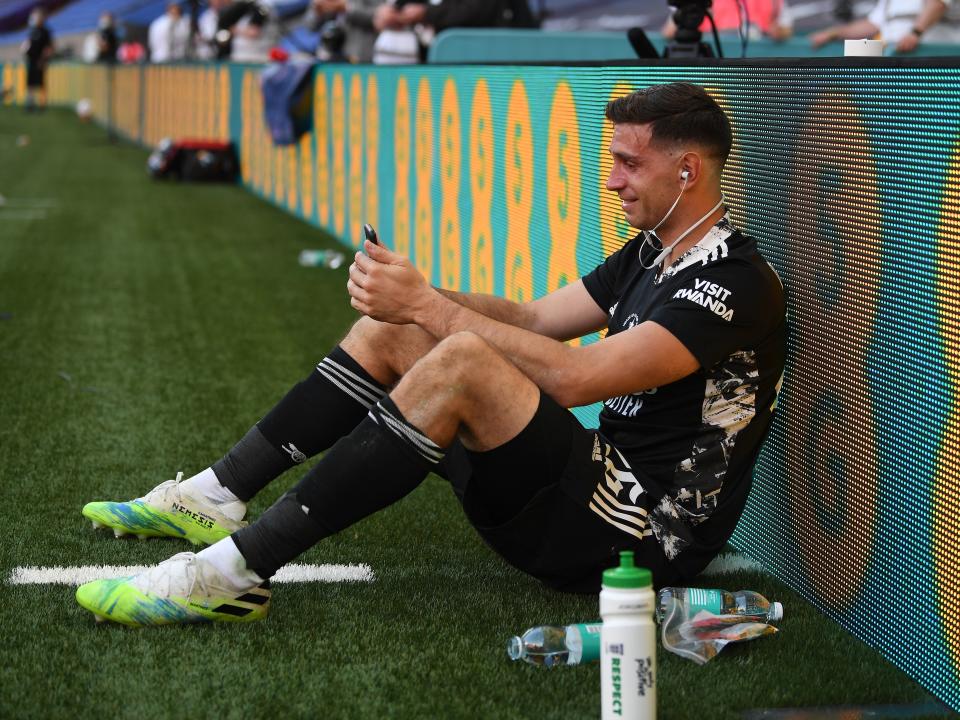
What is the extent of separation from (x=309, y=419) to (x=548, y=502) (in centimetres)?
73

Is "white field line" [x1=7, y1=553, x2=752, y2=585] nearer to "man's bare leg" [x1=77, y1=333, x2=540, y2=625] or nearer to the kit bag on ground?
"man's bare leg" [x1=77, y1=333, x2=540, y2=625]

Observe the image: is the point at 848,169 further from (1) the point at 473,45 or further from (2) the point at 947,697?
(1) the point at 473,45

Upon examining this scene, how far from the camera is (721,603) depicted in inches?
128

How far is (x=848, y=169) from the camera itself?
316cm

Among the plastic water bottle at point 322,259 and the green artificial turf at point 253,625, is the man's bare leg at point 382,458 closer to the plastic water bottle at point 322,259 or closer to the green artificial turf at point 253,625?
the green artificial turf at point 253,625

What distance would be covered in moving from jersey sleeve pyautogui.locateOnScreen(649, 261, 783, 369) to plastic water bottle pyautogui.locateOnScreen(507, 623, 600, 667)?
0.59m

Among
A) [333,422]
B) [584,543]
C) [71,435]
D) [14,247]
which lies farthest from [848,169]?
[14,247]

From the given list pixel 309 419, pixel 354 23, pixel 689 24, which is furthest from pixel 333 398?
pixel 354 23

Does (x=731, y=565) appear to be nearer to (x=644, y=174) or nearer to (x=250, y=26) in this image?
(x=644, y=174)

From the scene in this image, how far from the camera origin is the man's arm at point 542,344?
10.2 feet

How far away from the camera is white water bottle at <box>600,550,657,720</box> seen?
254 centimetres

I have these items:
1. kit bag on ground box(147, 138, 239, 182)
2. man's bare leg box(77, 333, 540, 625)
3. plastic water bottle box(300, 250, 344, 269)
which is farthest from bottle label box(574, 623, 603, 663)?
kit bag on ground box(147, 138, 239, 182)

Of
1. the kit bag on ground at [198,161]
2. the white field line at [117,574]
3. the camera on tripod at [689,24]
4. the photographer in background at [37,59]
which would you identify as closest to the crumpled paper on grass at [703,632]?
the white field line at [117,574]

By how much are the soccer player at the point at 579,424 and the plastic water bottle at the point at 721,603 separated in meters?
0.09
